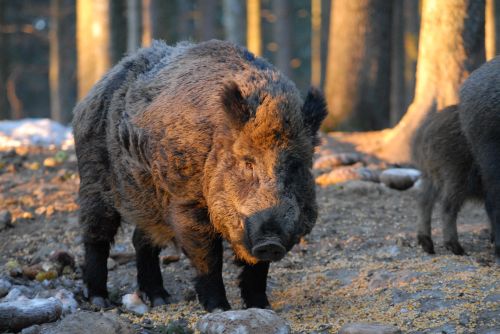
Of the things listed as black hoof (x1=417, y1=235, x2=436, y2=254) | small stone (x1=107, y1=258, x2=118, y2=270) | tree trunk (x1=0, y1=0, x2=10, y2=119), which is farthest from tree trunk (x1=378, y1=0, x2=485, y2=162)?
tree trunk (x1=0, y1=0, x2=10, y2=119)

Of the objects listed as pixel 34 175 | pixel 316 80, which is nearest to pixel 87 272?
pixel 34 175

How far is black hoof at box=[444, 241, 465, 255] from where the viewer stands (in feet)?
20.2

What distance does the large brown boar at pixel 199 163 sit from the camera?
14.4 feet

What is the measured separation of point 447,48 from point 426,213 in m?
2.98

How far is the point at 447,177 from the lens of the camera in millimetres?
6332

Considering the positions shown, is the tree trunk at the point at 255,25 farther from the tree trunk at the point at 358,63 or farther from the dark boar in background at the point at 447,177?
the dark boar in background at the point at 447,177

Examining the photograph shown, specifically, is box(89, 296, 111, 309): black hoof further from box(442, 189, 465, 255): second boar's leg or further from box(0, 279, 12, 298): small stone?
box(442, 189, 465, 255): second boar's leg

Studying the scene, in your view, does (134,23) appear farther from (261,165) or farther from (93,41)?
(261,165)

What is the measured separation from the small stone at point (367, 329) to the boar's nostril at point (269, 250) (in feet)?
1.64

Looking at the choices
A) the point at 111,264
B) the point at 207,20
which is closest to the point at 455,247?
the point at 111,264

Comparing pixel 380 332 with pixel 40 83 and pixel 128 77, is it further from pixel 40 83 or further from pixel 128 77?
pixel 40 83

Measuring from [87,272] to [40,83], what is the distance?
33188mm

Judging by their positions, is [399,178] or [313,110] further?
[399,178]

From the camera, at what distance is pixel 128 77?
5.63 metres
